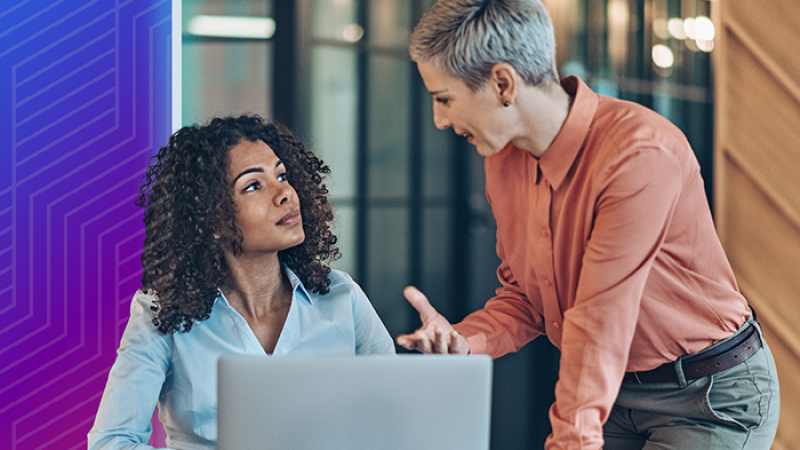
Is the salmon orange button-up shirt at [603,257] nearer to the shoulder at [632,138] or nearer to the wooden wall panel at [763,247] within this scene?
the shoulder at [632,138]

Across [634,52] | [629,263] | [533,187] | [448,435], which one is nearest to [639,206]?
[629,263]

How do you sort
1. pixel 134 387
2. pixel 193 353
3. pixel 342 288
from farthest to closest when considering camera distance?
pixel 342 288 < pixel 193 353 < pixel 134 387

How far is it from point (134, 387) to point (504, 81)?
1017mm

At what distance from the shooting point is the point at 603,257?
111 cm

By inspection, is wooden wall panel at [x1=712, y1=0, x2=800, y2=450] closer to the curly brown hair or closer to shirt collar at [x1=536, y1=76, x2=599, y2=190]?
shirt collar at [x1=536, y1=76, x2=599, y2=190]

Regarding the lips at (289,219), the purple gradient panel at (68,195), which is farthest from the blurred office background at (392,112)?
the lips at (289,219)

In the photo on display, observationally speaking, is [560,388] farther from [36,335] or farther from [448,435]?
[36,335]

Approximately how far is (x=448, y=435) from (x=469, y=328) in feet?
1.69

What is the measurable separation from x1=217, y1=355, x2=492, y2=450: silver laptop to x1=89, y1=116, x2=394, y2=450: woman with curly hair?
60 cm

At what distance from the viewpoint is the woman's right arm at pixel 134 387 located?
139cm

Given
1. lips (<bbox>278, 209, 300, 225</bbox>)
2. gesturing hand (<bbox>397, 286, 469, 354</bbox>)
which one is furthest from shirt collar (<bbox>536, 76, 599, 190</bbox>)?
lips (<bbox>278, 209, 300, 225</bbox>)

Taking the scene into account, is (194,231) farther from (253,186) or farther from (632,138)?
(632,138)

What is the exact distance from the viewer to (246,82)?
2.30 m

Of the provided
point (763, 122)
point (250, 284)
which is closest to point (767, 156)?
point (763, 122)
